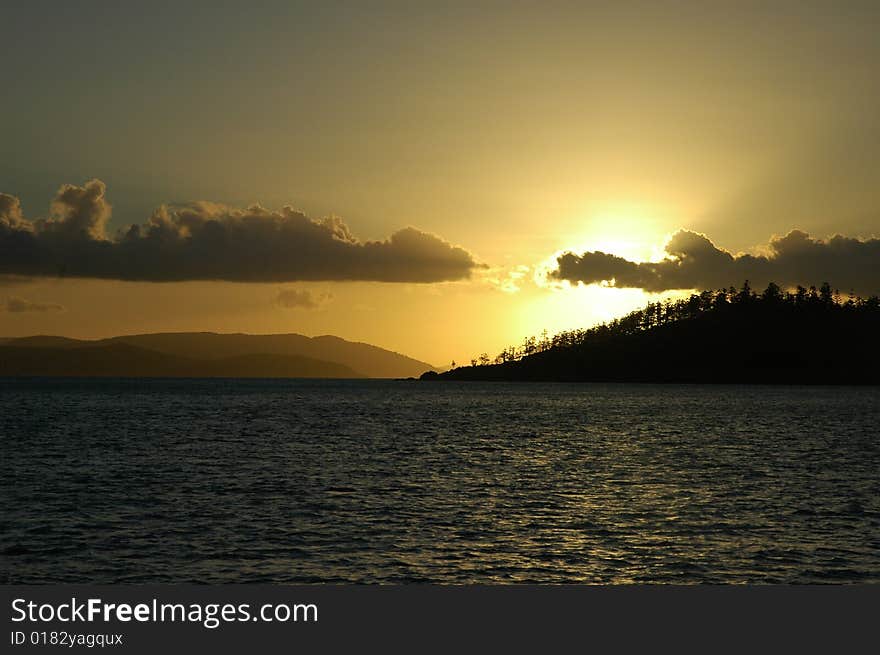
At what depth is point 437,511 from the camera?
49500 mm

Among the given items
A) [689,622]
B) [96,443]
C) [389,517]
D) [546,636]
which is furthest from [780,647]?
[96,443]

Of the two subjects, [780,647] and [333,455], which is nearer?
[780,647]

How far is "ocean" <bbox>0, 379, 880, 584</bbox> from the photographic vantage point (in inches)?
1380

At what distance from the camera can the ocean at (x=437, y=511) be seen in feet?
115

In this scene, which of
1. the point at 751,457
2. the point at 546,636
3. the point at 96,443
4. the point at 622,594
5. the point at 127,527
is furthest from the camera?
the point at 96,443

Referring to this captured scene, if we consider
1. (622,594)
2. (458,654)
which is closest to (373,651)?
(458,654)

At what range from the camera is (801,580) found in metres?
33.4

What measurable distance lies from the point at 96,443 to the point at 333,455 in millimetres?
33103

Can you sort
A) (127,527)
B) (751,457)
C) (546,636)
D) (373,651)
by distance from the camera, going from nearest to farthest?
(373,651) → (546,636) → (127,527) → (751,457)

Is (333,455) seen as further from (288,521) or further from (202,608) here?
(202,608)

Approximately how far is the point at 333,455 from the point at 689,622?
66230mm

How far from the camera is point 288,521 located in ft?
150

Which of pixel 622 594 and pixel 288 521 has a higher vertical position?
pixel 622 594

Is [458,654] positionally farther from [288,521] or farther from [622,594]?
[288,521]
